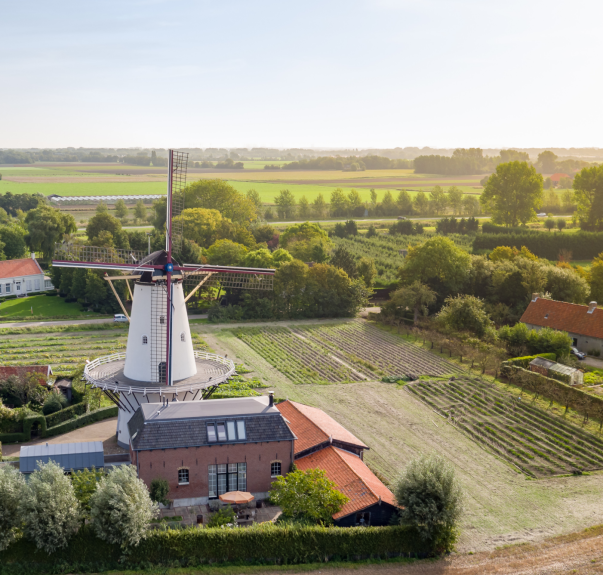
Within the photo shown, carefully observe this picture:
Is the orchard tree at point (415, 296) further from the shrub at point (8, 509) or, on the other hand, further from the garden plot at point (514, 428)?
the shrub at point (8, 509)

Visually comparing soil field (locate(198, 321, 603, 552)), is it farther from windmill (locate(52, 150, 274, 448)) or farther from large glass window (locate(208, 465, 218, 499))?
windmill (locate(52, 150, 274, 448))

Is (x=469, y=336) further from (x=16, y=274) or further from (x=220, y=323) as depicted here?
(x=16, y=274)

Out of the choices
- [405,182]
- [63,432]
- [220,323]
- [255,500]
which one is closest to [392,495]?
[255,500]

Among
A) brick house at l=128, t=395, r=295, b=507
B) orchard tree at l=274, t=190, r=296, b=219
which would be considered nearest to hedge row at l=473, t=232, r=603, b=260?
orchard tree at l=274, t=190, r=296, b=219

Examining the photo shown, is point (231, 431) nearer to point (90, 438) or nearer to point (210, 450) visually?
point (210, 450)

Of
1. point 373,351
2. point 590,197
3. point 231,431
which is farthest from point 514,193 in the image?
point 231,431

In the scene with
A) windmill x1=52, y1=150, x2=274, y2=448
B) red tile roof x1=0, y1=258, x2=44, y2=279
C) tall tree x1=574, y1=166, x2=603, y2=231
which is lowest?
red tile roof x1=0, y1=258, x2=44, y2=279
